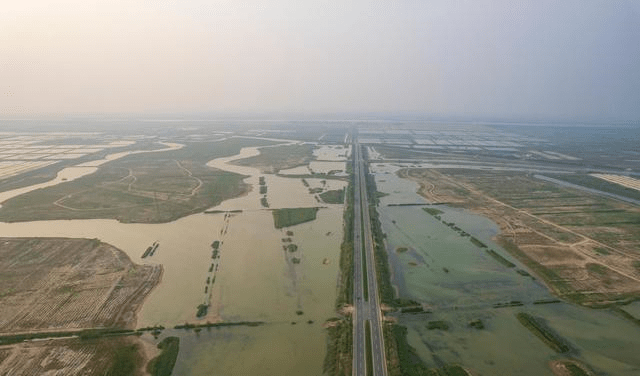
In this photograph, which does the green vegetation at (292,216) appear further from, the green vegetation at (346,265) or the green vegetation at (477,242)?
the green vegetation at (477,242)

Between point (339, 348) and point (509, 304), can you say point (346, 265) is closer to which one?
point (339, 348)

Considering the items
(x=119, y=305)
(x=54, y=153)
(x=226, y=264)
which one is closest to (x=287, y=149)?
(x=54, y=153)

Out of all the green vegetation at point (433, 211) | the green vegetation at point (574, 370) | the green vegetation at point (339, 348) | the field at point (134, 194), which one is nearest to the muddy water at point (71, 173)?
the field at point (134, 194)

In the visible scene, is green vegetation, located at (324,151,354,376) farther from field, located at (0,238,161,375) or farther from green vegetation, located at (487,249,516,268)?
green vegetation, located at (487,249,516,268)

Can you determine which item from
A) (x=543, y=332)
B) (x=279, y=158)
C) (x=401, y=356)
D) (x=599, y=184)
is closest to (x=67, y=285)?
(x=401, y=356)

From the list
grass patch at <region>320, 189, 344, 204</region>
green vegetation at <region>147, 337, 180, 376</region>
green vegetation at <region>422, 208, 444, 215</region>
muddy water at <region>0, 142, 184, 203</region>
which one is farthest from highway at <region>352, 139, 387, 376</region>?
muddy water at <region>0, 142, 184, 203</region>

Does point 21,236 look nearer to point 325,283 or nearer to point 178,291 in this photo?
point 178,291
